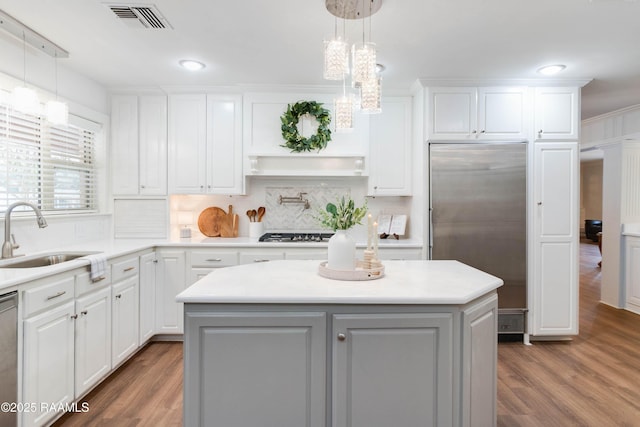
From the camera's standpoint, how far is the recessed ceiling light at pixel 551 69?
305cm

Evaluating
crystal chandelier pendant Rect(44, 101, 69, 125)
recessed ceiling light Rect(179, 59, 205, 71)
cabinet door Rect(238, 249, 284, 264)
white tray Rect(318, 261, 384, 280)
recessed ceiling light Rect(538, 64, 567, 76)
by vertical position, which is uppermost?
recessed ceiling light Rect(538, 64, 567, 76)

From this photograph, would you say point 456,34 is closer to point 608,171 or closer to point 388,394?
point 388,394

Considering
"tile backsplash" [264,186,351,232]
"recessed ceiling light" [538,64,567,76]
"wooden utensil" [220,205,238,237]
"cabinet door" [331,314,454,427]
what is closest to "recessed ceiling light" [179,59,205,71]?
"tile backsplash" [264,186,351,232]

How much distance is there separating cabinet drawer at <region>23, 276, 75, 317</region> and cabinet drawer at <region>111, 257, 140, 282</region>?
471mm

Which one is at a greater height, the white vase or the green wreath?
the green wreath

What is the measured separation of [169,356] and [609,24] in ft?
13.6

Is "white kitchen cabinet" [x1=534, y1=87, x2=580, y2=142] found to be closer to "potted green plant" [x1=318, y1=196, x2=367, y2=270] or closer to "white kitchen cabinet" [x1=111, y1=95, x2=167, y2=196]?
"potted green plant" [x1=318, y1=196, x2=367, y2=270]

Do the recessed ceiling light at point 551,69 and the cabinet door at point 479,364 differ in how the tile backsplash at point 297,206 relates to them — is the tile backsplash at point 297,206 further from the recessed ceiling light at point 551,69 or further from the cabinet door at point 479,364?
the cabinet door at point 479,364

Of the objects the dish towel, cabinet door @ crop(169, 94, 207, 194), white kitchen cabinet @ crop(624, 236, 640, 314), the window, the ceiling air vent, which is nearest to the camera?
the ceiling air vent

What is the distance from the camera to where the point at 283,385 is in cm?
157

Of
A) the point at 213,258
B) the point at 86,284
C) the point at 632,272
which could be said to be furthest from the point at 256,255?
the point at 632,272

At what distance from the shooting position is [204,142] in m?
3.66

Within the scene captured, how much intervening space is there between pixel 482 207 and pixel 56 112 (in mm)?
3593

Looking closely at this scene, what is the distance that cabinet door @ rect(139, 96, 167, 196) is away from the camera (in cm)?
365
